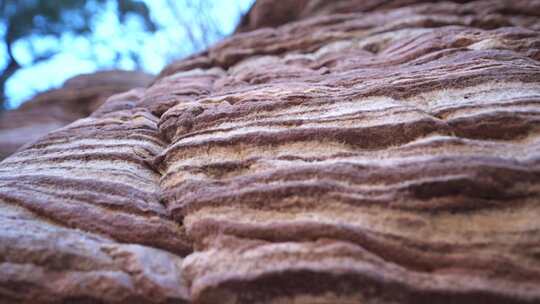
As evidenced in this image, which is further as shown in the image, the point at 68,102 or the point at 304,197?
the point at 68,102

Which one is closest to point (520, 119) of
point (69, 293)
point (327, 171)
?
point (327, 171)

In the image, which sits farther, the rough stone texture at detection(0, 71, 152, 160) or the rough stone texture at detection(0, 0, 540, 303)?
the rough stone texture at detection(0, 71, 152, 160)

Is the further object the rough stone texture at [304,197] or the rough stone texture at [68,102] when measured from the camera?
the rough stone texture at [68,102]

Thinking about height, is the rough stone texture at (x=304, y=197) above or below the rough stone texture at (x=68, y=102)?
below

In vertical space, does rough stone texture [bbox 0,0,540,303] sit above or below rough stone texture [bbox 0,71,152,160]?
below

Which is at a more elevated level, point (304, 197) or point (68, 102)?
point (68, 102)
